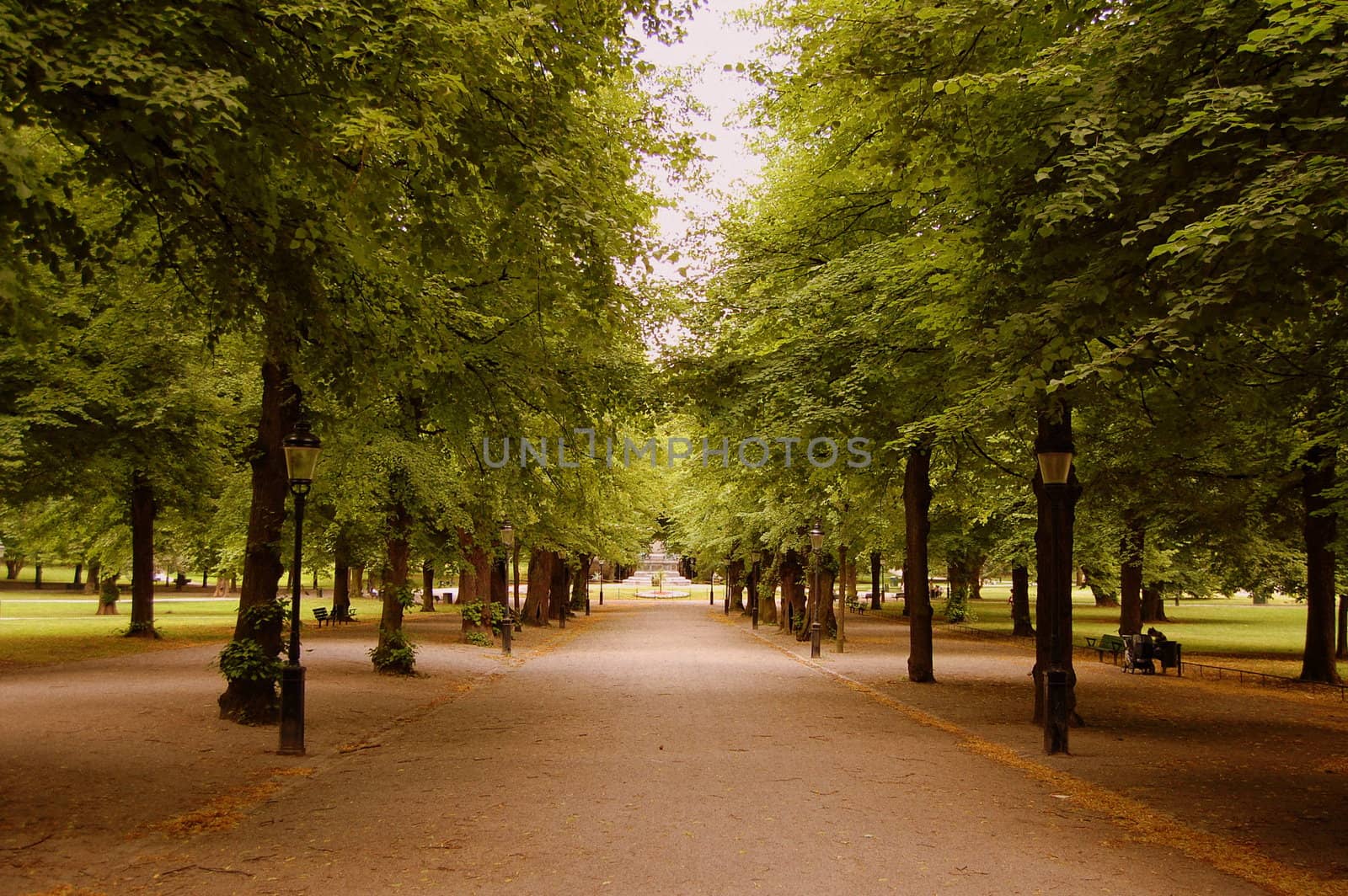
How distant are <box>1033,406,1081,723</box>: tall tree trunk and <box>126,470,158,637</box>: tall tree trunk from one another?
20547mm

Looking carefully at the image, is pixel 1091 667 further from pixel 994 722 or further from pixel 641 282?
pixel 641 282

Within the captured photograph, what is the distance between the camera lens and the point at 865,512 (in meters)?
27.9

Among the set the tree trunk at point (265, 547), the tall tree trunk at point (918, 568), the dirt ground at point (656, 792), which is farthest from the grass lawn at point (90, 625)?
the tall tree trunk at point (918, 568)

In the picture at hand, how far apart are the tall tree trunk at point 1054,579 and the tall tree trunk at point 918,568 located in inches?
186

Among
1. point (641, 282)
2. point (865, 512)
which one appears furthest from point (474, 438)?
point (865, 512)

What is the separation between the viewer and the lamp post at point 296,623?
1070cm

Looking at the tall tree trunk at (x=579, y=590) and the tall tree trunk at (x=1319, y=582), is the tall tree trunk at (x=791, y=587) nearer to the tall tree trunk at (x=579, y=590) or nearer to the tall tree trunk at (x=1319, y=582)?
the tall tree trunk at (x=1319, y=582)

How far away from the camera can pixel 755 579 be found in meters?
44.2

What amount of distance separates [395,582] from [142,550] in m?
10.6

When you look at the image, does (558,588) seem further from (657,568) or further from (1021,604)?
(657,568)

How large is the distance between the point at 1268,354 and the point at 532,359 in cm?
1036

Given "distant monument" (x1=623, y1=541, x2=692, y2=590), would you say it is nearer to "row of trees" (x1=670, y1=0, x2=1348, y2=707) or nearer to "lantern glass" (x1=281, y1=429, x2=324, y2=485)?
"row of trees" (x1=670, y1=0, x2=1348, y2=707)

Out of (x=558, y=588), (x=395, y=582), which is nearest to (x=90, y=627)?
(x=558, y=588)

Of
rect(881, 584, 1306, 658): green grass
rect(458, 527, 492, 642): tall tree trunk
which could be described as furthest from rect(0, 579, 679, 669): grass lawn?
rect(881, 584, 1306, 658): green grass
